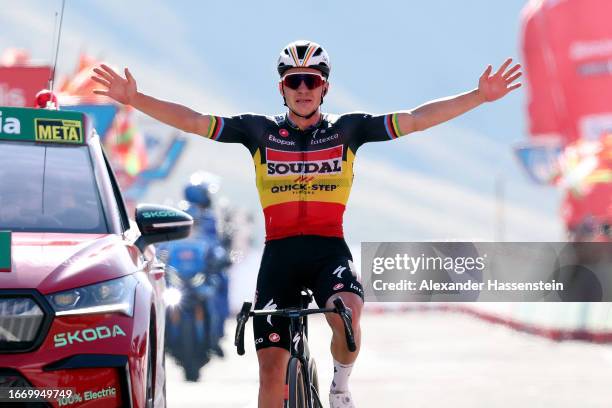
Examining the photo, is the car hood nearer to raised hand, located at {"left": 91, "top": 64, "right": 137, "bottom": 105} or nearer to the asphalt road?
raised hand, located at {"left": 91, "top": 64, "right": 137, "bottom": 105}

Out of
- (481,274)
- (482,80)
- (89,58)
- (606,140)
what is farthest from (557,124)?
(482,80)

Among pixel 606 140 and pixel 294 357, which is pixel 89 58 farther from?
pixel 294 357

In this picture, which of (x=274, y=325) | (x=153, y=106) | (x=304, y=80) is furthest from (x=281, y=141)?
(x=274, y=325)

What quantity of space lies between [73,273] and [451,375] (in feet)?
33.5

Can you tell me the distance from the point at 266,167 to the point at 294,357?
1187 mm

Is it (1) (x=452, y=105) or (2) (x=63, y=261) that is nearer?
(2) (x=63, y=261)

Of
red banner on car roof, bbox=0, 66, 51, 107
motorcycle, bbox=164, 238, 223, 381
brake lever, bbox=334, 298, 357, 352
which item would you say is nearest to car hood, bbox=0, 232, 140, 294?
brake lever, bbox=334, 298, 357, 352

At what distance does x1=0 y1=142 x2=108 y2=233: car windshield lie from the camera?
774 centimetres

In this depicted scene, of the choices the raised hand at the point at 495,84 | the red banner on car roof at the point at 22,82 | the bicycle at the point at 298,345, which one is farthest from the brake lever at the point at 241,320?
the red banner on car roof at the point at 22,82

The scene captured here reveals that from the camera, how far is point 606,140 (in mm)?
57938

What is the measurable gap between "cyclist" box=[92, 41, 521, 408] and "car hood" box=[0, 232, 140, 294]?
2.63 ft

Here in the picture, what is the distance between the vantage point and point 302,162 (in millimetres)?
8164

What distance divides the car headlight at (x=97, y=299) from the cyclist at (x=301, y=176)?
3.24 ft

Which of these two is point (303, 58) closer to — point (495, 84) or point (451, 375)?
point (495, 84)
